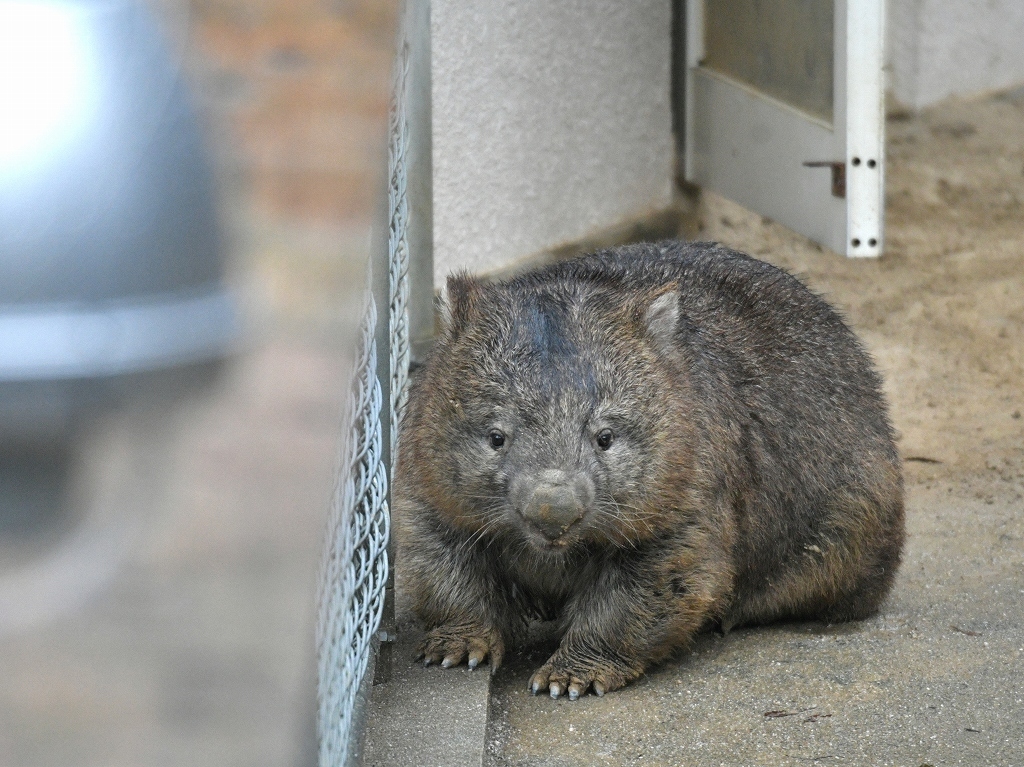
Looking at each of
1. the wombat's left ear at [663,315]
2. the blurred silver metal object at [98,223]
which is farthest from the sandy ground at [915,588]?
the blurred silver metal object at [98,223]

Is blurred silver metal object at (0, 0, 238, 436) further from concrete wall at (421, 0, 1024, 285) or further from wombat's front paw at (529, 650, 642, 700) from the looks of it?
concrete wall at (421, 0, 1024, 285)

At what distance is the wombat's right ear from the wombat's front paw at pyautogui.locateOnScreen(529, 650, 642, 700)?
73cm

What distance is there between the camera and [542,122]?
19.0 ft

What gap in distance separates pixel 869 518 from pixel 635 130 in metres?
3.04

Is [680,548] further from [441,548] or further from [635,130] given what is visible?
[635,130]

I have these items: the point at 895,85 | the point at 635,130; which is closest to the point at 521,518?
the point at 635,130

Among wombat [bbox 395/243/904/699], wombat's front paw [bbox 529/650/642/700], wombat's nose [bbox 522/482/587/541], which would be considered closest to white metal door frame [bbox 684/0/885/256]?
wombat [bbox 395/243/904/699]

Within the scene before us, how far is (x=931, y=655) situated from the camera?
3.33 metres

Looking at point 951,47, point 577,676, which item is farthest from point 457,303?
point 951,47

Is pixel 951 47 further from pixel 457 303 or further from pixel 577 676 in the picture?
pixel 577 676

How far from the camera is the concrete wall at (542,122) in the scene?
529 cm

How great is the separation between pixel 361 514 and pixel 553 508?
36cm

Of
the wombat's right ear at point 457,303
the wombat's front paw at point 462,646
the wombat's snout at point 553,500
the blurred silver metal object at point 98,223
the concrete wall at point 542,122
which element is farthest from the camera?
the concrete wall at point 542,122

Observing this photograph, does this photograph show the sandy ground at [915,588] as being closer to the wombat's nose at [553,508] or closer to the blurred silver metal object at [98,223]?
the wombat's nose at [553,508]
